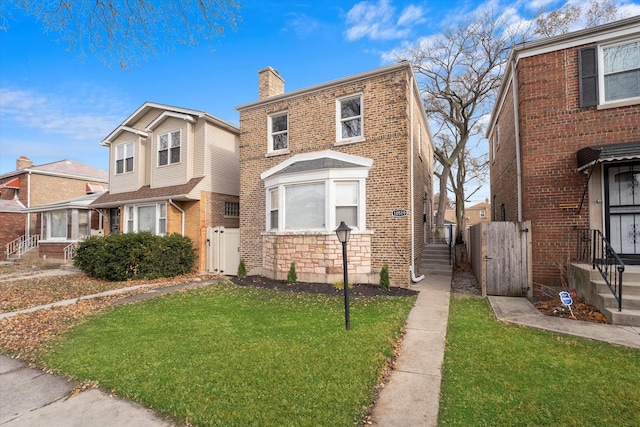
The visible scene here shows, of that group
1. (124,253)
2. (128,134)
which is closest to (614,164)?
(124,253)

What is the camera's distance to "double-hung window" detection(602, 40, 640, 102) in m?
7.34

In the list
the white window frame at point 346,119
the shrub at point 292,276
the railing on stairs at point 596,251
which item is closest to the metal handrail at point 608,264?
the railing on stairs at point 596,251

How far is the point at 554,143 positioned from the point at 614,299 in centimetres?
400

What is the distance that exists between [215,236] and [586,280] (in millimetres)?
12250

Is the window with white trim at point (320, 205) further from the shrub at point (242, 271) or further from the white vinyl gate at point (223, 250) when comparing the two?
the white vinyl gate at point (223, 250)

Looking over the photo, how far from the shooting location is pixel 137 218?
595 inches

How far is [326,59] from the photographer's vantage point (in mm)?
11578

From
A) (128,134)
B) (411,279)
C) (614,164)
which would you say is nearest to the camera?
(614,164)

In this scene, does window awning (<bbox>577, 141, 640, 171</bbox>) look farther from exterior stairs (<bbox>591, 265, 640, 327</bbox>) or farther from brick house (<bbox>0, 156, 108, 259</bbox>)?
brick house (<bbox>0, 156, 108, 259</bbox>)

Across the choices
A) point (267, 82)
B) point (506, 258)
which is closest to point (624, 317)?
point (506, 258)

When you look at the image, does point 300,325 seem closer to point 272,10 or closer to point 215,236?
point 272,10

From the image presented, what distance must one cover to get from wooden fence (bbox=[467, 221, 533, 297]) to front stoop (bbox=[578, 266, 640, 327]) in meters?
1.50

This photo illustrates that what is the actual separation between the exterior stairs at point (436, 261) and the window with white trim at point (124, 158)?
→ 1506 centimetres

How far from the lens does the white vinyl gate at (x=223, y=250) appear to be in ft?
43.0
